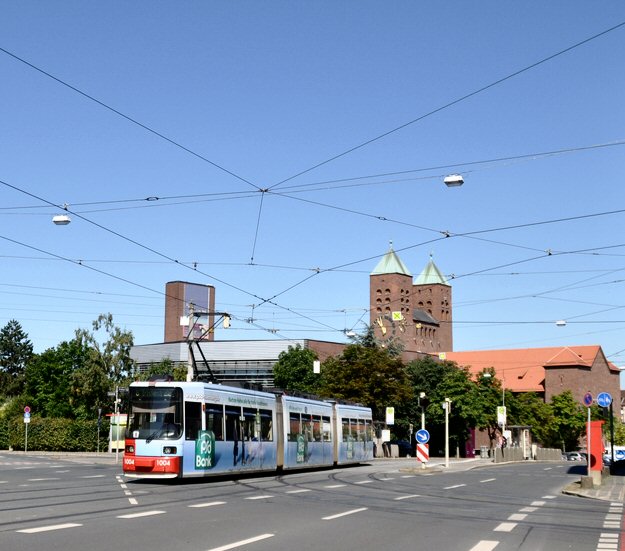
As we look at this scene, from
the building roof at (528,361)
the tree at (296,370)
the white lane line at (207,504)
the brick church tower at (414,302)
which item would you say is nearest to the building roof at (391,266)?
the brick church tower at (414,302)

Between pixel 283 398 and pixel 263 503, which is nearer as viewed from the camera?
pixel 263 503

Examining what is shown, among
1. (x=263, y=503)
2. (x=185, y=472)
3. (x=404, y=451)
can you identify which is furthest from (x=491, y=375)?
(x=263, y=503)

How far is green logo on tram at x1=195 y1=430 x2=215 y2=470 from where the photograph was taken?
24953 mm

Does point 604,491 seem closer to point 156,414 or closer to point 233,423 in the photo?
point 233,423

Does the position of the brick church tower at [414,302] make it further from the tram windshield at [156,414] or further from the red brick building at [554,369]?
the tram windshield at [156,414]

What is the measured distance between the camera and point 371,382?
2714 inches

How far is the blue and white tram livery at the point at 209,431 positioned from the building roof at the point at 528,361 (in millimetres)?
105905

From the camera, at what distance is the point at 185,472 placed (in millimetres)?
24422

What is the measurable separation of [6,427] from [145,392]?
43709 mm

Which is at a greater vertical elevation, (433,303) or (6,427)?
(433,303)

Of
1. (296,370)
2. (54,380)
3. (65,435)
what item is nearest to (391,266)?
(296,370)

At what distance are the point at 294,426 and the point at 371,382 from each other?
36.8 meters

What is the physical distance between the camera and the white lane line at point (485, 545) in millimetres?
11570

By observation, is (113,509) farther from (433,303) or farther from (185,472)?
(433,303)
